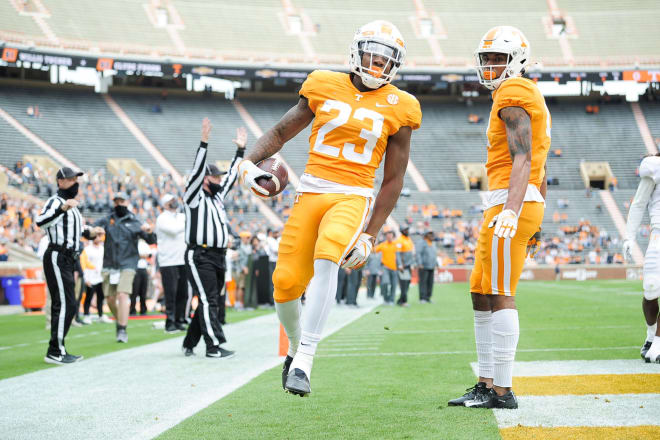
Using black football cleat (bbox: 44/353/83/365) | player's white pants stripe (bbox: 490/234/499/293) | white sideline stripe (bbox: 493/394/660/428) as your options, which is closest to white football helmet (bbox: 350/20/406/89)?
player's white pants stripe (bbox: 490/234/499/293)

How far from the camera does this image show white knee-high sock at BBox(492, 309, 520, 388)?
4.48 m

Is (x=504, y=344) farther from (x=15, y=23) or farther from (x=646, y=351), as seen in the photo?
(x=15, y=23)

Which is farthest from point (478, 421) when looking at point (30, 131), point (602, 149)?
point (602, 149)

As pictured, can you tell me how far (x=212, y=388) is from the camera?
18.2ft

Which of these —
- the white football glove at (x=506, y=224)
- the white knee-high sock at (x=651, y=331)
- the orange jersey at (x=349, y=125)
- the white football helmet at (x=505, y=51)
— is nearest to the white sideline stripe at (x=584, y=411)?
the white football glove at (x=506, y=224)

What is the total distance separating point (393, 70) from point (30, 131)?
35185 mm

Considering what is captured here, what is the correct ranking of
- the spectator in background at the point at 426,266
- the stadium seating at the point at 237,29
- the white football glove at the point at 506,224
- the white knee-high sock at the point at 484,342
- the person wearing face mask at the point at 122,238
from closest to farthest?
the white football glove at the point at 506,224 < the white knee-high sock at the point at 484,342 < the person wearing face mask at the point at 122,238 < the spectator in background at the point at 426,266 < the stadium seating at the point at 237,29

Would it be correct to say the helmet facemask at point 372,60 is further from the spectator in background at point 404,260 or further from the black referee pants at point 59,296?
the spectator in background at point 404,260

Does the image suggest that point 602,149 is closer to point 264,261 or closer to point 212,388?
point 264,261

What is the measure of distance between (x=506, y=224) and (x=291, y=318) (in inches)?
54.2

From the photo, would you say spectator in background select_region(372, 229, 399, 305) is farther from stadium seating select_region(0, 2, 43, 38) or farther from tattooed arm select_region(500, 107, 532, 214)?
stadium seating select_region(0, 2, 43, 38)

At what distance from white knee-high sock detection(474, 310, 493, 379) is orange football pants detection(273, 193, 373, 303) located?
43.2 inches

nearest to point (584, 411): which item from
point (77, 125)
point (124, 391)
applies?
point (124, 391)

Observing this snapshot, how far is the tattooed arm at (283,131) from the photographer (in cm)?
465
